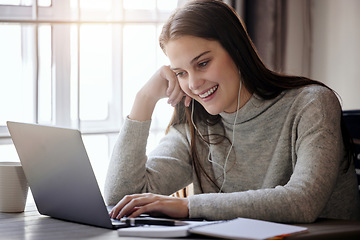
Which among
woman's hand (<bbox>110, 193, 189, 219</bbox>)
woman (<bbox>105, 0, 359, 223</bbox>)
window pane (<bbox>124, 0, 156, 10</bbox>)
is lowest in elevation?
woman's hand (<bbox>110, 193, 189, 219</bbox>)

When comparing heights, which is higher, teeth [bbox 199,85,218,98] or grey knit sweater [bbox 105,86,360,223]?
teeth [bbox 199,85,218,98]

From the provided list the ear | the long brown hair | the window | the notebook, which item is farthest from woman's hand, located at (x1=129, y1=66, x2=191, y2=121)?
the window

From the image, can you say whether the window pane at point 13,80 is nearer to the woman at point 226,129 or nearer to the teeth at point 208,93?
the woman at point 226,129

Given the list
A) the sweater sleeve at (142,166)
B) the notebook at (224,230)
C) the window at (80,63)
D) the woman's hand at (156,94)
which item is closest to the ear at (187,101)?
the woman's hand at (156,94)

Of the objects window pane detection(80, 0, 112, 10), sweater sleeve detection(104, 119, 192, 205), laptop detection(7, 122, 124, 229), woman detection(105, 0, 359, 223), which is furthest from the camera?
window pane detection(80, 0, 112, 10)

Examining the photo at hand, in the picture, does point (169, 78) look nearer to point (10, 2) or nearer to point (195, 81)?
point (195, 81)

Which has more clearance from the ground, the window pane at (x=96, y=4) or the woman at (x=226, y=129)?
the window pane at (x=96, y=4)

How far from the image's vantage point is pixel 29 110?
88.4 inches

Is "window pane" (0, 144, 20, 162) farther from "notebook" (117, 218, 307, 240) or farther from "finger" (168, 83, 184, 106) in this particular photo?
"notebook" (117, 218, 307, 240)

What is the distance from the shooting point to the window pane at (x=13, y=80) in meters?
2.22

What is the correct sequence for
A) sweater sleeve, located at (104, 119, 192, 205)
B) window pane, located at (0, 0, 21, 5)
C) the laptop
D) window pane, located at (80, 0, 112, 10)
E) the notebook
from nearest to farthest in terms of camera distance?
the notebook < the laptop < sweater sleeve, located at (104, 119, 192, 205) < window pane, located at (0, 0, 21, 5) < window pane, located at (80, 0, 112, 10)

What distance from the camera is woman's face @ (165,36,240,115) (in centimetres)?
142

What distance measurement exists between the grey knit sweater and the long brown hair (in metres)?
0.04

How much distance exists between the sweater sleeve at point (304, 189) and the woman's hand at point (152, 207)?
2 centimetres
